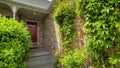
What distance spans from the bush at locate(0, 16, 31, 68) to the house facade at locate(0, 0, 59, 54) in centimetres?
359

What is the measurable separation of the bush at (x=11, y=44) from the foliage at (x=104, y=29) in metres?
2.24

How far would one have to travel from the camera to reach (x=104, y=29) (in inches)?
131

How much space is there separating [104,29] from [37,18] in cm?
911

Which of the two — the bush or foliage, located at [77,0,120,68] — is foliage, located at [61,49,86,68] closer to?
foliage, located at [77,0,120,68]

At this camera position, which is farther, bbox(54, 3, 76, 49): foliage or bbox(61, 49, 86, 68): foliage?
bbox(54, 3, 76, 49): foliage

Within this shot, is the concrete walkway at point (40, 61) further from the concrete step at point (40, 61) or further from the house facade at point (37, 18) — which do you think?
the house facade at point (37, 18)

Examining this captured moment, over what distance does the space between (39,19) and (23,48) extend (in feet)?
24.2

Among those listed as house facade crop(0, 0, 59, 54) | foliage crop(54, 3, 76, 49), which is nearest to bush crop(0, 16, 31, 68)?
foliage crop(54, 3, 76, 49)

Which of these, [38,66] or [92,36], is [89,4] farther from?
[38,66]

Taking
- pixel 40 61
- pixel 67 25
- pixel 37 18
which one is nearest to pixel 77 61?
pixel 67 25

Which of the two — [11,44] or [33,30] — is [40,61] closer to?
[33,30]

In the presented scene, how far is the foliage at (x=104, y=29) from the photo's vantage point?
3.33 metres

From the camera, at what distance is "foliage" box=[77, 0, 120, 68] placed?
3.33m

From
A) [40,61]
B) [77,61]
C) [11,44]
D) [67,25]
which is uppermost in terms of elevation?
[67,25]
